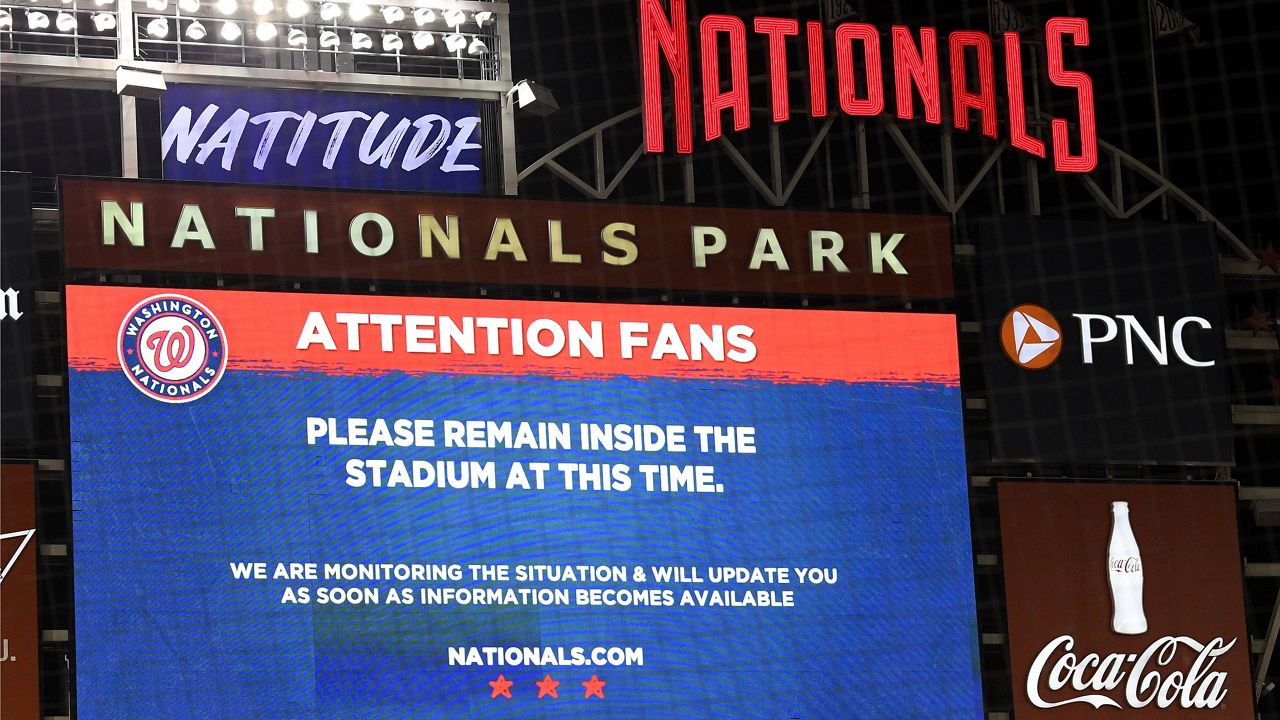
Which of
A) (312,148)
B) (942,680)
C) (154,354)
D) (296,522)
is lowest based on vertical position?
(942,680)

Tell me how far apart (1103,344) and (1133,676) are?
7.30 ft

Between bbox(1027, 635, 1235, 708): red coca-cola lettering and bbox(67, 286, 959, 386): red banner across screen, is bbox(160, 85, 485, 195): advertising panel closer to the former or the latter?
bbox(67, 286, 959, 386): red banner across screen

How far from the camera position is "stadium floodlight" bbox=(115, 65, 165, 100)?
1448 cm

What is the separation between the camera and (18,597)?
13.3 m

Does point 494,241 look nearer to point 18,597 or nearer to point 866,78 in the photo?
point 866,78

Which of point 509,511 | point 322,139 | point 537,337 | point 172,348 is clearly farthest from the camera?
point 322,139

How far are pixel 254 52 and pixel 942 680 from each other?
20.2 feet

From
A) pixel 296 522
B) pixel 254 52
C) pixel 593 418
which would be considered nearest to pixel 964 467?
pixel 593 418

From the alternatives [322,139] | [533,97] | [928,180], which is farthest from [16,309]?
[928,180]

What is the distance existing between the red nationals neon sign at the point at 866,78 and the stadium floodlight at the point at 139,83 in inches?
122

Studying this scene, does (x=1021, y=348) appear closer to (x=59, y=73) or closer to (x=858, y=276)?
(x=858, y=276)

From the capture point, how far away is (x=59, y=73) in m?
14.6

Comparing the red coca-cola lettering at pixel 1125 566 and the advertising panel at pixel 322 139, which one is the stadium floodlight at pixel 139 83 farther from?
the red coca-cola lettering at pixel 1125 566

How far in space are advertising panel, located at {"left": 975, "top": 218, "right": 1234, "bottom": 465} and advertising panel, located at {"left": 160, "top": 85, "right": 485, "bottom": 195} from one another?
3.51 m
